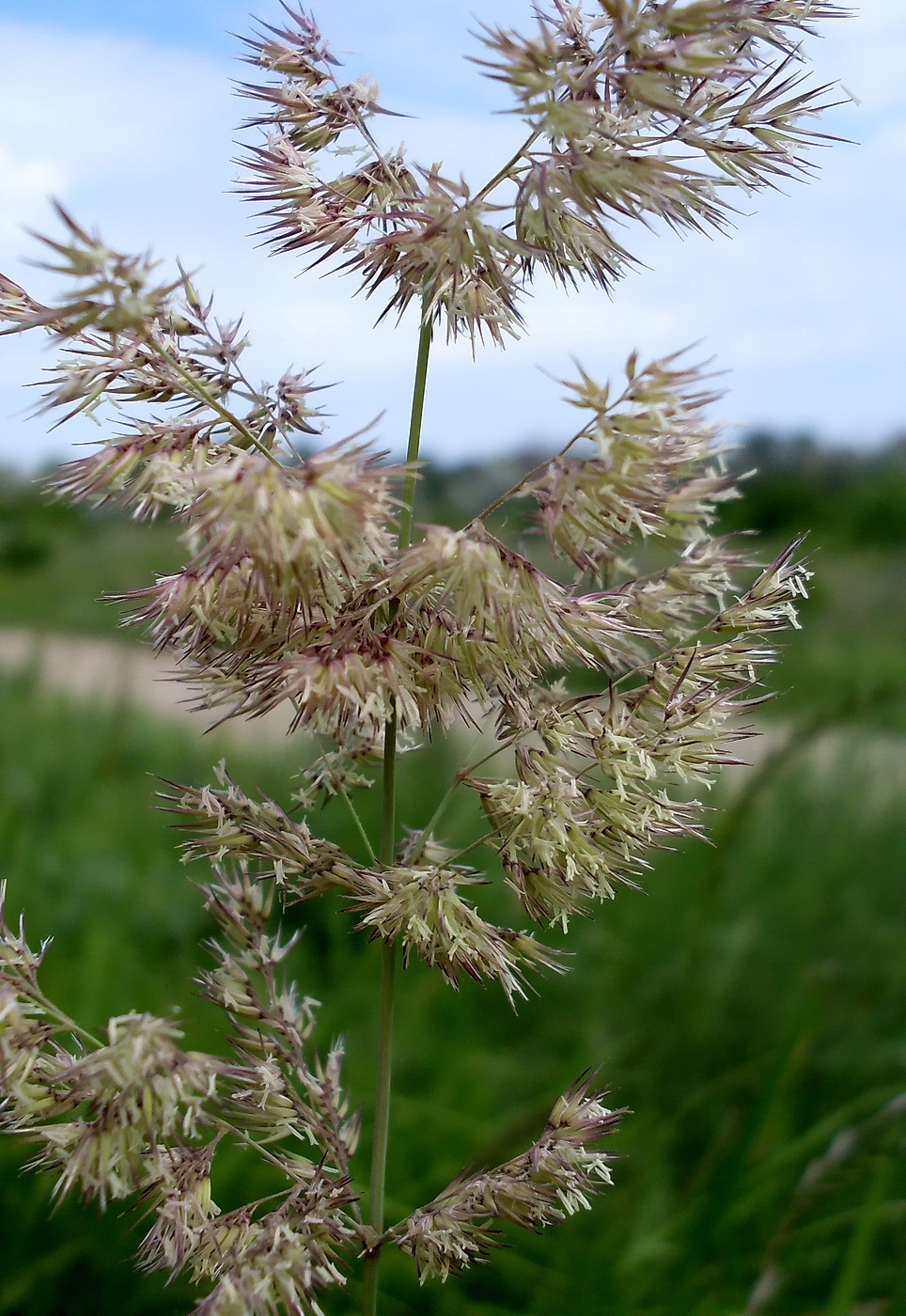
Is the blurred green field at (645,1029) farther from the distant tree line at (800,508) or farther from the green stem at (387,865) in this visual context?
the distant tree line at (800,508)

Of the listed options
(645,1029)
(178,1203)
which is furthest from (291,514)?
(645,1029)

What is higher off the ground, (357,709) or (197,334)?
(197,334)

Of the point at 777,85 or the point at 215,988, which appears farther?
the point at 215,988

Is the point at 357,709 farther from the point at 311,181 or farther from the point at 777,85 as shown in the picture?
the point at 777,85

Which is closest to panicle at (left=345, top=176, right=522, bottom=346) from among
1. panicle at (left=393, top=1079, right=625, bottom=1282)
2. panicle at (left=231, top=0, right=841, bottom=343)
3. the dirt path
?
panicle at (left=231, top=0, right=841, bottom=343)

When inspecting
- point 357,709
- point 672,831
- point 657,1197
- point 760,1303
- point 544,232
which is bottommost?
point 657,1197

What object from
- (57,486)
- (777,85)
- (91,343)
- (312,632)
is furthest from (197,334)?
(777,85)

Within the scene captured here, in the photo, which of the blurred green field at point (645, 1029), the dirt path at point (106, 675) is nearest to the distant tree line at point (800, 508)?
the dirt path at point (106, 675)
